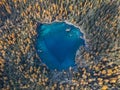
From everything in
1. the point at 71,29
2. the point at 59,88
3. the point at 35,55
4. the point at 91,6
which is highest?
the point at 91,6

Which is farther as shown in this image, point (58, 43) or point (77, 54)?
point (58, 43)

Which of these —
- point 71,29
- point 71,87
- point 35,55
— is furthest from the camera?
point 71,29

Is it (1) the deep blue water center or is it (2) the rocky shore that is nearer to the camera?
(2) the rocky shore

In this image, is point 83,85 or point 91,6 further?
point 91,6

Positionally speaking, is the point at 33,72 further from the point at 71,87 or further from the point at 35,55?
the point at 71,87

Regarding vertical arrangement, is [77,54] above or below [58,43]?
below

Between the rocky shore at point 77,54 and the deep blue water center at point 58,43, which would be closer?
the rocky shore at point 77,54

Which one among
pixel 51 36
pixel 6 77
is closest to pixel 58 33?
pixel 51 36

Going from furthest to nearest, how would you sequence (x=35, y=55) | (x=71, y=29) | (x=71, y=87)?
(x=71, y=29) → (x=35, y=55) → (x=71, y=87)
